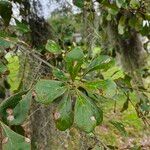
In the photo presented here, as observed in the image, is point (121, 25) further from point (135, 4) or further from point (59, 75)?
point (59, 75)

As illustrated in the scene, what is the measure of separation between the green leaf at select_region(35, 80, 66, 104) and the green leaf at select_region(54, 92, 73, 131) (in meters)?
0.03

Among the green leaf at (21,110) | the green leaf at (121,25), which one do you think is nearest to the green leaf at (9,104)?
the green leaf at (21,110)

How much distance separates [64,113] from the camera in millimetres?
1159

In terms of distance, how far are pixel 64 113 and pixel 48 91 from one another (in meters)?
0.07

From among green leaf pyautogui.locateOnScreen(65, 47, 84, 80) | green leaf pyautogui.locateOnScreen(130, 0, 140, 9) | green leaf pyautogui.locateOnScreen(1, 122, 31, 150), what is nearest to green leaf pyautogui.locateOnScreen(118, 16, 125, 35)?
green leaf pyautogui.locateOnScreen(130, 0, 140, 9)

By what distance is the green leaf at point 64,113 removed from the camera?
45.4 inches

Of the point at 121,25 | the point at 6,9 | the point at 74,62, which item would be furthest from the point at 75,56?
the point at 121,25

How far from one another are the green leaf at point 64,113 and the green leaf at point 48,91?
0.09ft

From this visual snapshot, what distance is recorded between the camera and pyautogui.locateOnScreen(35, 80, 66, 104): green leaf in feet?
3.69

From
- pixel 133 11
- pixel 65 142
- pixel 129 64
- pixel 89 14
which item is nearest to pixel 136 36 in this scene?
pixel 129 64

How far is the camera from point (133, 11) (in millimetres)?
2215

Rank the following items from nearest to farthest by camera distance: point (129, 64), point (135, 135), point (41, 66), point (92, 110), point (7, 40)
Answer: point (92, 110) < point (7, 40) < point (41, 66) < point (129, 64) < point (135, 135)

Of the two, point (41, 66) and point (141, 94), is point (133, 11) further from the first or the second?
point (41, 66)

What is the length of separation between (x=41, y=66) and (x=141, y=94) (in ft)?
2.39
